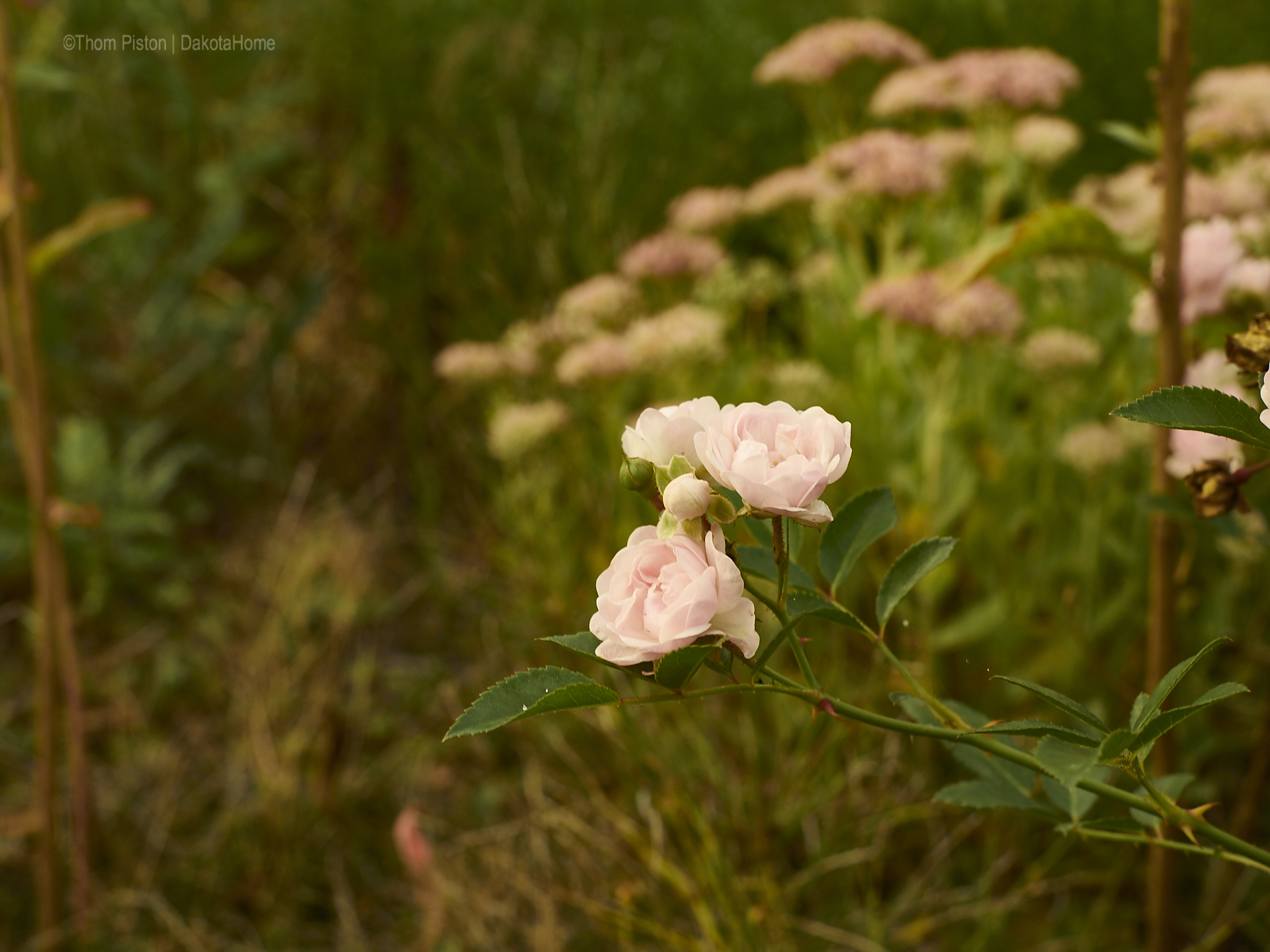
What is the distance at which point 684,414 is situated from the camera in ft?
1.71

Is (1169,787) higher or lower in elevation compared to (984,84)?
lower

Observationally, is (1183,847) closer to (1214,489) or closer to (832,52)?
(1214,489)

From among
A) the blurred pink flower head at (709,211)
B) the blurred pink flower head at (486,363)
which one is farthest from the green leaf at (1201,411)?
the blurred pink flower head at (709,211)

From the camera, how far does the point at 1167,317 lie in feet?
2.77

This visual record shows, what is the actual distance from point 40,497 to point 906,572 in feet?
3.16

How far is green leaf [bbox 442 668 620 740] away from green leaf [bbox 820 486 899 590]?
18cm

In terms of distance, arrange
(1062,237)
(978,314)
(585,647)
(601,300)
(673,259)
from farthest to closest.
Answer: (673,259), (601,300), (978,314), (1062,237), (585,647)

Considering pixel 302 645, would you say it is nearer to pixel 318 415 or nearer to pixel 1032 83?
pixel 318 415

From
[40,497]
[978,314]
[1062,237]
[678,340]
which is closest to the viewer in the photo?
[1062,237]

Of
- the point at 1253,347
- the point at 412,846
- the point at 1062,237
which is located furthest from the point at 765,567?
the point at 412,846

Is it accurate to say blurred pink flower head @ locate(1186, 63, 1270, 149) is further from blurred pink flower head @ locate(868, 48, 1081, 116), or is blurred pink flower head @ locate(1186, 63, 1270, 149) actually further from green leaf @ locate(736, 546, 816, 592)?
green leaf @ locate(736, 546, 816, 592)

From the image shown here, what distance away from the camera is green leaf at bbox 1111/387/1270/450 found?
0.47 meters

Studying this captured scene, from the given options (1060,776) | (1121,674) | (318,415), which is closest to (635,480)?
(1060,776)

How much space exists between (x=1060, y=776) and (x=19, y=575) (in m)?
2.18
